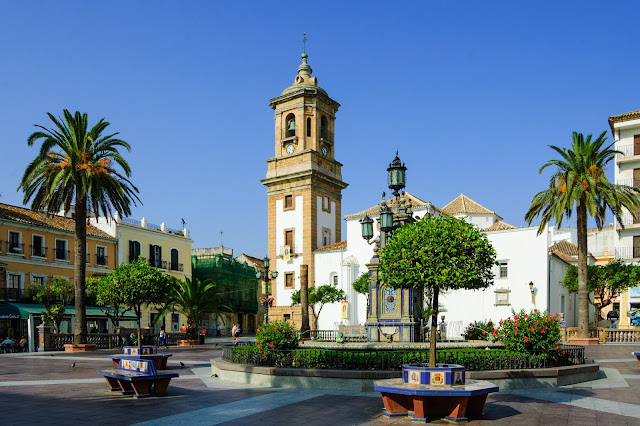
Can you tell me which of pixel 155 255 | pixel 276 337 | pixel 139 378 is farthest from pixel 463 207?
pixel 139 378

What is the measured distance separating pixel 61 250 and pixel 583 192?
36.1 metres

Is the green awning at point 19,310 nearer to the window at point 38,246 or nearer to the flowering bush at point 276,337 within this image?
the window at point 38,246

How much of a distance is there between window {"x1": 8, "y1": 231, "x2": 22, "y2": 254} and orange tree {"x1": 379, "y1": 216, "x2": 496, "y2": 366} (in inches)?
1416

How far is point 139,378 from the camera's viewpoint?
1179 cm

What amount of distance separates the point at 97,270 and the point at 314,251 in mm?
18407

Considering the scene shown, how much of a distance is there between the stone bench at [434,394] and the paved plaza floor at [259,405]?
24 centimetres

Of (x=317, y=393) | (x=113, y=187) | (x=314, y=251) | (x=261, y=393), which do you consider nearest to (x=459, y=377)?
(x=317, y=393)

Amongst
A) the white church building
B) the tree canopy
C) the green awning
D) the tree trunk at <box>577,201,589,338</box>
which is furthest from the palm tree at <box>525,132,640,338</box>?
the green awning

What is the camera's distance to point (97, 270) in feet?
154

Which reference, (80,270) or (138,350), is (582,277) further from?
(80,270)

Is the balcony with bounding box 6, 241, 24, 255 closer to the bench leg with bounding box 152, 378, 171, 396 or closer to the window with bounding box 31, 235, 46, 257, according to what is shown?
the window with bounding box 31, 235, 46, 257

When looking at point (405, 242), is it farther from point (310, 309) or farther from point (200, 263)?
point (200, 263)

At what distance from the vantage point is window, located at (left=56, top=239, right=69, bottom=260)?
43609 millimetres

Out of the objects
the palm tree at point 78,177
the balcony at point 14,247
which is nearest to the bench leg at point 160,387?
the palm tree at point 78,177
